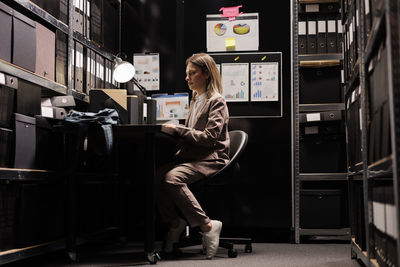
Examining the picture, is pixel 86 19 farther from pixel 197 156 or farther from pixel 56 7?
pixel 197 156

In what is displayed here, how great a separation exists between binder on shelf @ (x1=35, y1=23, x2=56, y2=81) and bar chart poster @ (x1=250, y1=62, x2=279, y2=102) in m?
1.59

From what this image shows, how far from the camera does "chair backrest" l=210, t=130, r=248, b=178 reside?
3.07m

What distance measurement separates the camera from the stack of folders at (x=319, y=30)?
13.1ft

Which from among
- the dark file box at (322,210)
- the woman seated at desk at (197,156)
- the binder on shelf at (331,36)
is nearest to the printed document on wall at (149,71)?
the woman seated at desk at (197,156)

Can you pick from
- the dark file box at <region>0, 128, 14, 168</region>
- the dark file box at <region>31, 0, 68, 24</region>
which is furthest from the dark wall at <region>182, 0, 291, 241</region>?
the dark file box at <region>0, 128, 14, 168</region>

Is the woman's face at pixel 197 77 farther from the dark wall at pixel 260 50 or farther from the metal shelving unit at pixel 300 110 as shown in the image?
the metal shelving unit at pixel 300 110

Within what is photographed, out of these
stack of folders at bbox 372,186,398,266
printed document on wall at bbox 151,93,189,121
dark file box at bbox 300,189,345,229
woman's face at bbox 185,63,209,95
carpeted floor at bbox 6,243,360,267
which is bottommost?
carpeted floor at bbox 6,243,360,267

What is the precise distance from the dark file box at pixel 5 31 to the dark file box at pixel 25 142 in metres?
0.30

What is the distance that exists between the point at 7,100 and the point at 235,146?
1429 mm

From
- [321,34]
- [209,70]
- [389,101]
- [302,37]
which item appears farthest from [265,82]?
[389,101]

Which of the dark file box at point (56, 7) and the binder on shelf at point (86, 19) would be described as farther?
the binder on shelf at point (86, 19)

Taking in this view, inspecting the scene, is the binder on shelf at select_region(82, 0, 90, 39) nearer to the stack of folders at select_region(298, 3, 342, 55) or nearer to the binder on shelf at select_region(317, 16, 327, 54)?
the stack of folders at select_region(298, 3, 342, 55)

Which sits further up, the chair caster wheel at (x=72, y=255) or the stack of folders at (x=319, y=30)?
the stack of folders at (x=319, y=30)

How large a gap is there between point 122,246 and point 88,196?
462mm
